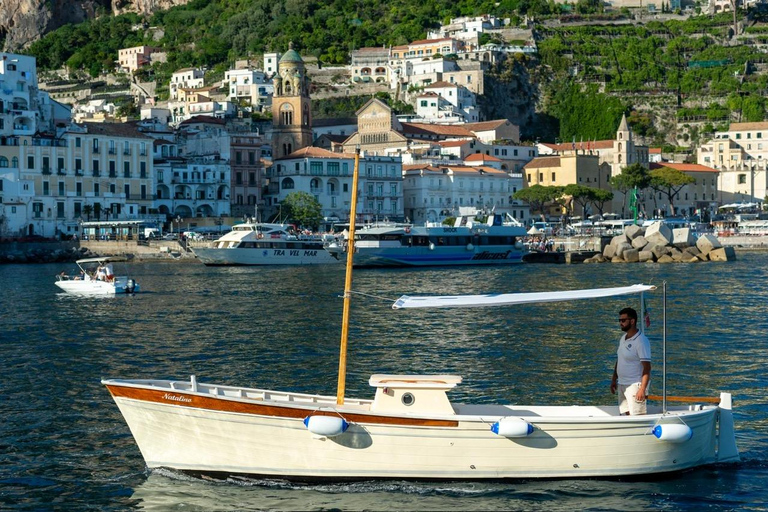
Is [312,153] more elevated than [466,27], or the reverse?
[466,27]

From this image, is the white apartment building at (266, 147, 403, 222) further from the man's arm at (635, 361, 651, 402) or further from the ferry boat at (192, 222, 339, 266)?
the man's arm at (635, 361, 651, 402)

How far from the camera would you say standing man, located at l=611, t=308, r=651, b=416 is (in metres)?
17.2

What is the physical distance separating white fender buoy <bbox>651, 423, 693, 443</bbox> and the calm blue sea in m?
0.80

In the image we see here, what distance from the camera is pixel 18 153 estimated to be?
92938 millimetres

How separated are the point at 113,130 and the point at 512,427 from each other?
289 feet

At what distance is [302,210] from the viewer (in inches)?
3996

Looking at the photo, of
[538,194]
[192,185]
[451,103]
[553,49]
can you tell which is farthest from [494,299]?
[553,49]

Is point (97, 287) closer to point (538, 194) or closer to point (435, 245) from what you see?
point (435, 245)

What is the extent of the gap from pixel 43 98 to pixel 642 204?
66.7 metres

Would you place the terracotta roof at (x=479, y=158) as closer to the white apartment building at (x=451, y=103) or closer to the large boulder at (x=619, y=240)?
the white apartment building at (x=451, y=103)

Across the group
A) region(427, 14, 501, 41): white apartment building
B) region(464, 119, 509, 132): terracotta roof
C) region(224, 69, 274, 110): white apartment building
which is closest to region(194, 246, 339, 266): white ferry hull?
region(464, 119, 509, 132): terracotta roof

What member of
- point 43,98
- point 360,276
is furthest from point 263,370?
point 43,98

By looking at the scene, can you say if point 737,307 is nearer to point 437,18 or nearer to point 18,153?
point 18,153

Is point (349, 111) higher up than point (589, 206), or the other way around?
point (349, 111)
